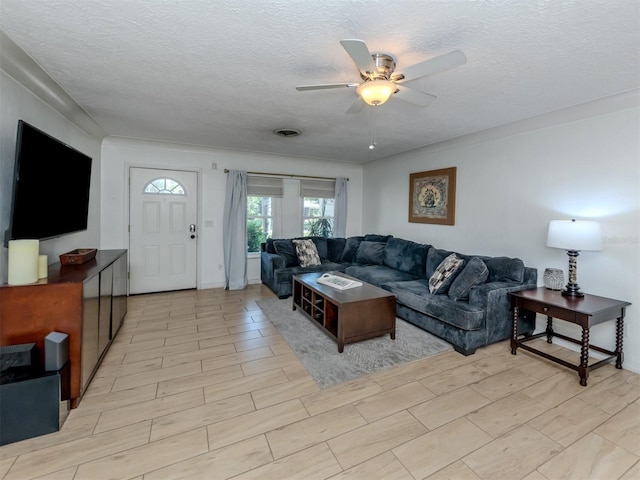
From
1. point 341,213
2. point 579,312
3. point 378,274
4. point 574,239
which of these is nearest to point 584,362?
point 579,312

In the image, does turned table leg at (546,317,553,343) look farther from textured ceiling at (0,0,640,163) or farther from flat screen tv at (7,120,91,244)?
flat screen tv at (7,120,91,244)

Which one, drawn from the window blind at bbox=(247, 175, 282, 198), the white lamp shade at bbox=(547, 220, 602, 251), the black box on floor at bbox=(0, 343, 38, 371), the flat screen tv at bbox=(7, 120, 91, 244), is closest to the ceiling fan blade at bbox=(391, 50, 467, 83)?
the white lamp shade at bbox=(547, 220, 602, 251)

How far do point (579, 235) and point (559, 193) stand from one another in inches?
26.7

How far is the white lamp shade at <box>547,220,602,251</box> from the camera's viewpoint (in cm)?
250

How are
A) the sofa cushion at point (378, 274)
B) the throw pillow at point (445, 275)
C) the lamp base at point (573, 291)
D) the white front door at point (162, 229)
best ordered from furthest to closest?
the white front door at point (162, 229), the sofa cushion at point (378, 274), the throw pillow at point (445, 275), the lamp base at point (573, 291)

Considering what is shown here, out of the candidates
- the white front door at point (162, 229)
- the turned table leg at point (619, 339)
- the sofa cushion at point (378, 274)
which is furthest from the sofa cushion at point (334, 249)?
the turned table leg at point (619, 339)

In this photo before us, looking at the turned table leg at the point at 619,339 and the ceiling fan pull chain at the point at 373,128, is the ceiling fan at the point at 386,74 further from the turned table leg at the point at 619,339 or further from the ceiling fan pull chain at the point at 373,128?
the turned table leg at the point at 619,339

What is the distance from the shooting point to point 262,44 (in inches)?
73.0

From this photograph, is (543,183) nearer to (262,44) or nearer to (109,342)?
(262,44)

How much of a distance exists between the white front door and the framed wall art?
355 centimetres

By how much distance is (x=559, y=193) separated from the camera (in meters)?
3.01

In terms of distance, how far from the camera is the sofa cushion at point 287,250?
489 cm

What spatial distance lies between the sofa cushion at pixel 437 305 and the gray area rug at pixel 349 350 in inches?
11.0

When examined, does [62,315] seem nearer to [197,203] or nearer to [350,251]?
[197,203]
